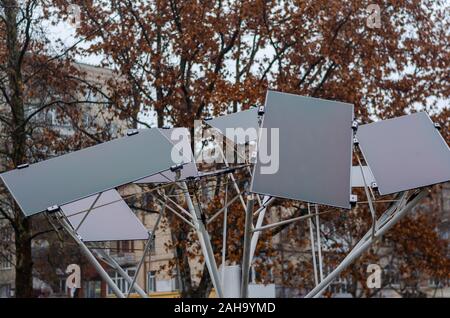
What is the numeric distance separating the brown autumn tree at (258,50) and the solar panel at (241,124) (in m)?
12.9

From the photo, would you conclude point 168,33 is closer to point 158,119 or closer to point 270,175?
point 158,119

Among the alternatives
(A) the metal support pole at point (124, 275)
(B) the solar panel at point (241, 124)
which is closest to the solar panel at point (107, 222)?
(A) the metal support pole at point (124, 275)

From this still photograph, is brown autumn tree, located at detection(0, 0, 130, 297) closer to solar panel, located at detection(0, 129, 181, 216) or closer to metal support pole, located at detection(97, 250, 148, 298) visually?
metal support pole, located at detection(97, 250, 148, 298)

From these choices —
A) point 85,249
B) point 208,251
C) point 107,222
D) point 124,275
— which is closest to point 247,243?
point 208,251

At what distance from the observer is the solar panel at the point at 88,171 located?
10461mm

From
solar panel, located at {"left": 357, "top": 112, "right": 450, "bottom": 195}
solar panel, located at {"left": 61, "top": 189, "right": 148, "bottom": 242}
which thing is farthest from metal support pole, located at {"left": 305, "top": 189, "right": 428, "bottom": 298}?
solar panel, located at {"left": 61, "top": 189, "right": 148, "bottom": 242}

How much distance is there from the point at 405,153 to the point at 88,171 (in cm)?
429

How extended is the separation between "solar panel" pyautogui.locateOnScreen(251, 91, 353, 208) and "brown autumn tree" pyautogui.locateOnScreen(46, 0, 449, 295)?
16.1 m

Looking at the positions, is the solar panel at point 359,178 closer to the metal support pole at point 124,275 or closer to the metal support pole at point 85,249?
the metal support pole at point 124,275

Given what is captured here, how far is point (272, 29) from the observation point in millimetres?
27984

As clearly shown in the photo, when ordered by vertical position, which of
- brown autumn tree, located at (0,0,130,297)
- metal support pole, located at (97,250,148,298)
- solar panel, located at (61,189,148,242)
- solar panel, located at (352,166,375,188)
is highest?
brown autumn tree, located at (0,0,130,297)

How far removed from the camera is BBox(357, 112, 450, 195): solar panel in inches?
416

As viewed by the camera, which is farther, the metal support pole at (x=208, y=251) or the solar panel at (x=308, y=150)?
the metal support pole at (x=208, y=251)
